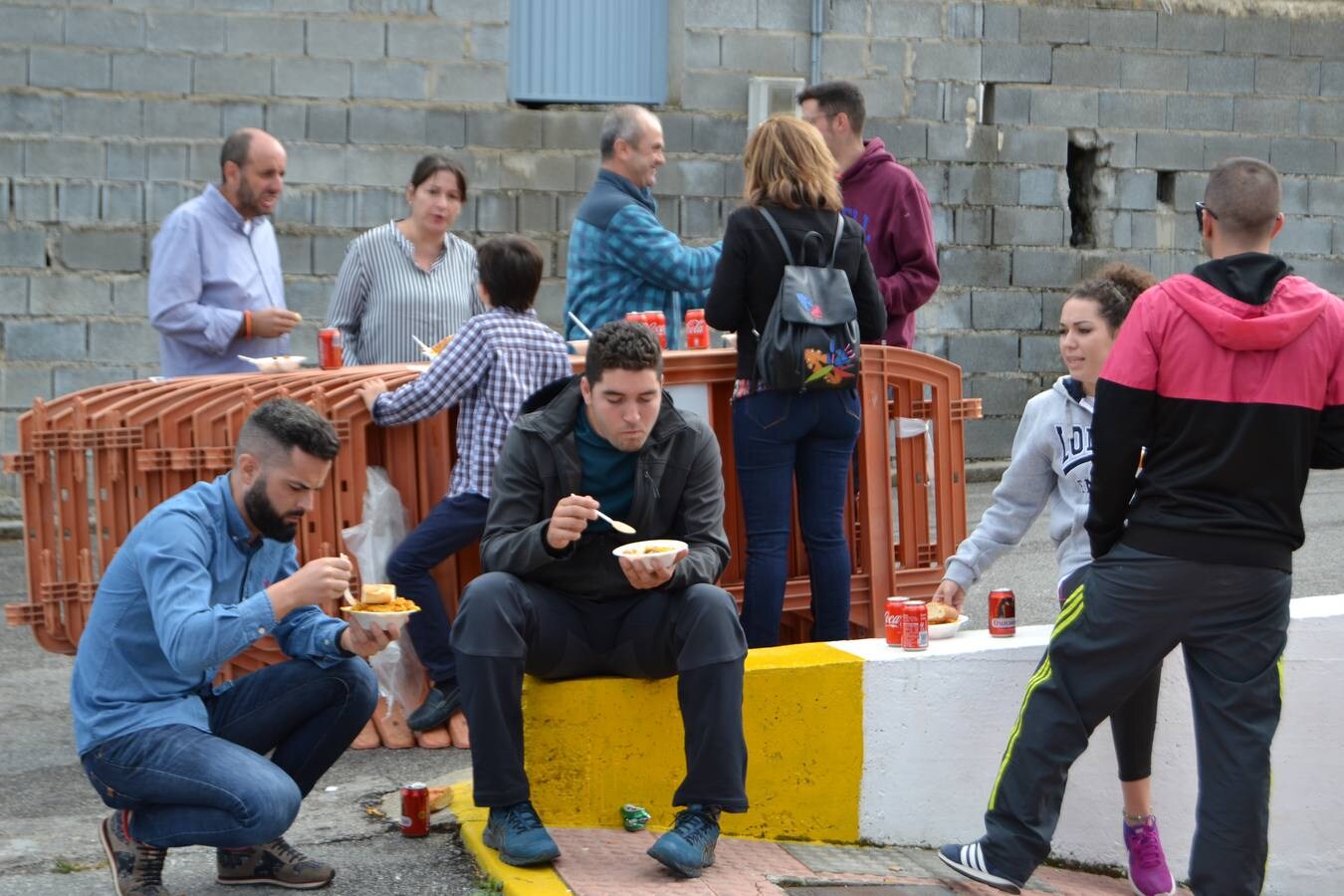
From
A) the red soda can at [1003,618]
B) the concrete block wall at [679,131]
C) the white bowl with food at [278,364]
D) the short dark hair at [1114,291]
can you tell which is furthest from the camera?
the concrete block wall at [679,131]

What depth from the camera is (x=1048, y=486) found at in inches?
217

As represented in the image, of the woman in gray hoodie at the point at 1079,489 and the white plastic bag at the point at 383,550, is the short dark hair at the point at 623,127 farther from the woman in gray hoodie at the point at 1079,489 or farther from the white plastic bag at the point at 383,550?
the woman in gray hoodie at the point at 1079,489

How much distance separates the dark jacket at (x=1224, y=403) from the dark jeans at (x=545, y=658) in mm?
1125

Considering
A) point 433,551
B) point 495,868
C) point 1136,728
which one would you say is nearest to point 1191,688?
point 1136,728

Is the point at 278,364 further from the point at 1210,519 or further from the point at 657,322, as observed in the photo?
the point at 1210,519

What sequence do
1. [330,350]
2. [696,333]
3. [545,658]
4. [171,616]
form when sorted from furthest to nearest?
[696,333]
[330,350]
[545,658]
[171,616]

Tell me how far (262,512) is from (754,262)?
2.25m

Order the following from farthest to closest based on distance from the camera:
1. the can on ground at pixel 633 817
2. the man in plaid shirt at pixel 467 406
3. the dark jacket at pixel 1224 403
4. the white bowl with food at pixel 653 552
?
the man in plaid shirt at pixel 467 406 → the can on ground at pixel 633 817 → the white bowl with food at pixel 653 552 → the dark jacket at pixel 1224 403

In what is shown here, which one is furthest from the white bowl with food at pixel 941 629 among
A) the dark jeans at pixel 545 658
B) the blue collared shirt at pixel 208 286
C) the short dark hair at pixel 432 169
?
the blue collared shirt at pixel 208 286

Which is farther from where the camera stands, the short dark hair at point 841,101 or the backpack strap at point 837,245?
the short dark hair at point 841,101

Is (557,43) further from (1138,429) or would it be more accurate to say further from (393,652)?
(1138,429)

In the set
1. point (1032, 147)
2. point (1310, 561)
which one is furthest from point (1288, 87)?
point (1310, 561)

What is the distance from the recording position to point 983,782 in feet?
17.9

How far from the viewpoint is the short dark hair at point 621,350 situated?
16.4 ft
